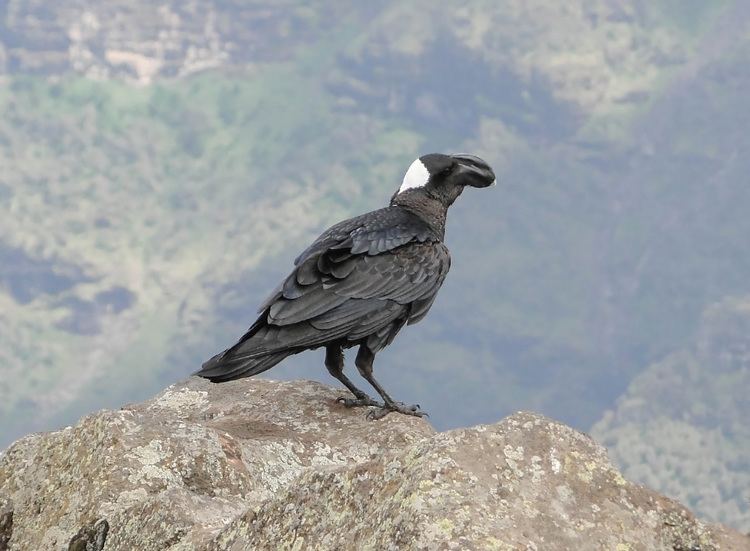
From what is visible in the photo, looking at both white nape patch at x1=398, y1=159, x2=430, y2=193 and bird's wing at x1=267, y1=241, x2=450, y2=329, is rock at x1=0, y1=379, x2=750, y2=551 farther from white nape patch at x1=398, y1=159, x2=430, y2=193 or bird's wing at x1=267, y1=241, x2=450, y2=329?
white nape patch at x1=398, y1=159, x2=430, y2=193

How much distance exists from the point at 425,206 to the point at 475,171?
30.7 inches

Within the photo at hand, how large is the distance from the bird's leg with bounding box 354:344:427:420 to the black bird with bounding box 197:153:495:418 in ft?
0.03

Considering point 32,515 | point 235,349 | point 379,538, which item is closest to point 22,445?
point 32,515

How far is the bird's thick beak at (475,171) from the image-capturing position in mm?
15539

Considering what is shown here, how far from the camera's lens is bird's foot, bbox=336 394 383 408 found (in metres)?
12.7

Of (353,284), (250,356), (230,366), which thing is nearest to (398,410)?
(353,284)

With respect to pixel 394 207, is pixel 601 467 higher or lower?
lower

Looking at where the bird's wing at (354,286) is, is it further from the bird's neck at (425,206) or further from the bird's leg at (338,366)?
the bird's leg at (338,366)

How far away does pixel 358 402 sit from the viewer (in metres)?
12.9

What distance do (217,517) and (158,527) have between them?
42 cm

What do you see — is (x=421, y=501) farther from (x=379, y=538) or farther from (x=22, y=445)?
(x=22, y=445)

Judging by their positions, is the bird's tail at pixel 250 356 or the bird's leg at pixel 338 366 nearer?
the bird's tail at pixel 250 356

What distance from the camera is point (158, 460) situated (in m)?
9.29

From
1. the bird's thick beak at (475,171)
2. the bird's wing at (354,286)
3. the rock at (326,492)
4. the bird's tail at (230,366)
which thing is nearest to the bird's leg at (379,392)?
the bird's wing at (354,286)
